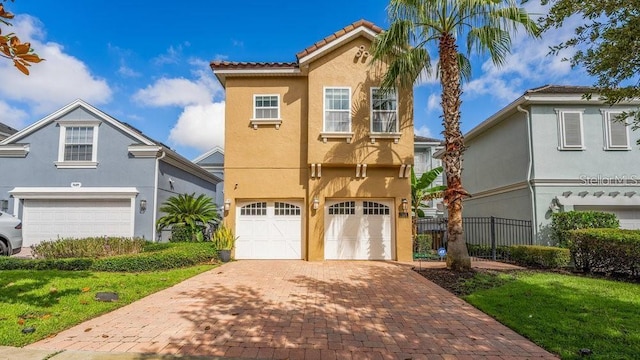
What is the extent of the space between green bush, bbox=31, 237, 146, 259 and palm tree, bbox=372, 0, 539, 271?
11239mm

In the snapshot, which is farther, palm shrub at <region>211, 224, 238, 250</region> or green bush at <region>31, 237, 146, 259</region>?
palm shrub at <region>211, 224, 238, 250</region>

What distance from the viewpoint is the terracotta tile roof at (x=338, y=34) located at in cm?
1291

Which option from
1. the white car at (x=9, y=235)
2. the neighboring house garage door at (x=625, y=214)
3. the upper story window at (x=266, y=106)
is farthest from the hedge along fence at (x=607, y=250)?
the white car at (x=9, y=235)

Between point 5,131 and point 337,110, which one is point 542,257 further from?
point 5,131

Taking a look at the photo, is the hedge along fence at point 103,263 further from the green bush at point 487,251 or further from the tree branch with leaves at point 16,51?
the green bush at point 487,251

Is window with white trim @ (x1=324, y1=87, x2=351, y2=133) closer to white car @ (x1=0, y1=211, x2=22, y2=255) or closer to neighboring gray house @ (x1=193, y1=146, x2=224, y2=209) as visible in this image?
white car @ (x1=0, y1=211, x2=22, y2=255)

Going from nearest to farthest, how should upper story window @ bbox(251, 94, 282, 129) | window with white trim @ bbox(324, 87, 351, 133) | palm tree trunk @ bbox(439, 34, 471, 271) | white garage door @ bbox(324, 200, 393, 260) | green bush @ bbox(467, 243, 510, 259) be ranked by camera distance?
palm tree trunk @ bbox(439, 34, 471, 271)
window with white trim @ bbox(324, 87, 351, 133)
white garage door @ bbox(324, 200, 393, 260)
upper story window @ bbox(251, 94, 282, 129)
green bush @ bbox(467, 243, 510, 259)

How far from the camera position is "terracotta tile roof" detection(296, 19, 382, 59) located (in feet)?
42.3

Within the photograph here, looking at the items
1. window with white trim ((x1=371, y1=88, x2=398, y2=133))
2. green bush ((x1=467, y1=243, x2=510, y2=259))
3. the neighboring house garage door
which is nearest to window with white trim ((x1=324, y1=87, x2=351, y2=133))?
window with white trim ((x1=371, y1=88, x2=398, y2=133))

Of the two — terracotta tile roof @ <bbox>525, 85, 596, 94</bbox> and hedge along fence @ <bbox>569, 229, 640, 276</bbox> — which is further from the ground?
terracotta tile roof @ <bbox>525, 85, 596, 94</bbox>

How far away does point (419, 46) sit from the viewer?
37.1 feet

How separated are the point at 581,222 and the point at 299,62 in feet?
40.0

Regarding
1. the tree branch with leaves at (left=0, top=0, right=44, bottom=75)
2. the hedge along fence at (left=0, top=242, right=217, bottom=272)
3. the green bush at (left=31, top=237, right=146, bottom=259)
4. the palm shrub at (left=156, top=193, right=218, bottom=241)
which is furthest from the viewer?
the palm shrub at (left=156, top=193, right=218, bottom=241)

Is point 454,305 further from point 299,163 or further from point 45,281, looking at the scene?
point 45,281
